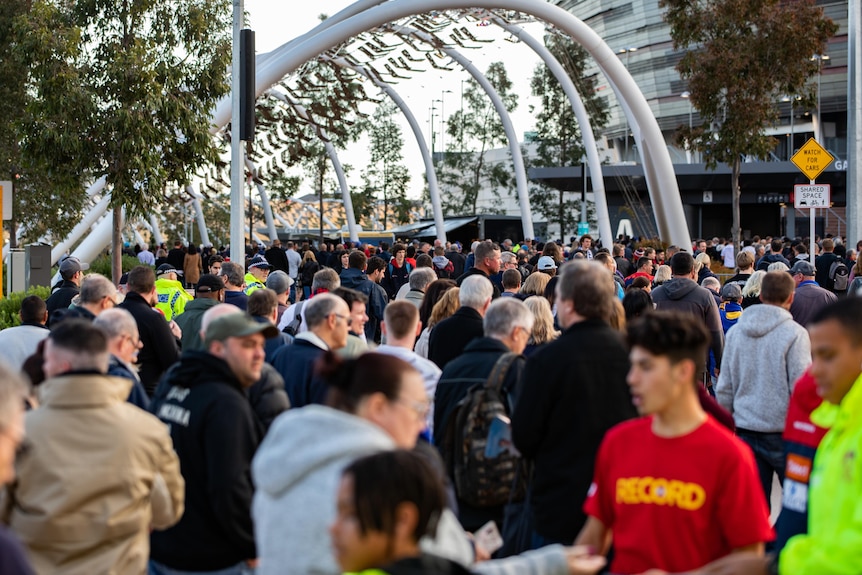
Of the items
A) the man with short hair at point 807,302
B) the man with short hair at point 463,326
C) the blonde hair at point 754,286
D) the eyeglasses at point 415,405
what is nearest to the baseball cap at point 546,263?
the man with short hair at point 807,302

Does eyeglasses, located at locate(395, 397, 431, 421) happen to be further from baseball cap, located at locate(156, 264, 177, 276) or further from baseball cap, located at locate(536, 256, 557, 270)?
baseball cap, located at locate(536, 256, 557, 270)

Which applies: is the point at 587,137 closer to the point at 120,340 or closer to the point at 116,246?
the point at 116,246

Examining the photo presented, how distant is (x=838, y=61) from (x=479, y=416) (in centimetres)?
6243

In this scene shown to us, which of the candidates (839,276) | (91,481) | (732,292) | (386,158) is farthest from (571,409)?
(386,158)

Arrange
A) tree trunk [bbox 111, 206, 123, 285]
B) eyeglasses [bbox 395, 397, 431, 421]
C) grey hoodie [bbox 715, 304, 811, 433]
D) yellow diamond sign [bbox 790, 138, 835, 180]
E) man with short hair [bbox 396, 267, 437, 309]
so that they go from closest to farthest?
eyeglasses [bbox 395, 397, 431, 421] < grey hoodie [bbox 715, 304, 811, 433] < man with short hair [bbox 396, 267, 437, 309] < yellow diamond sign [bbox 790, 138, 835, 180] < tree trunk [bbox 111, 206, 123, 285]

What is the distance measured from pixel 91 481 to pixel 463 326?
4.04 metres

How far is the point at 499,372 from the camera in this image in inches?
226

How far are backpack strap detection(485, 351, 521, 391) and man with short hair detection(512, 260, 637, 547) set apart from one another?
0.71m

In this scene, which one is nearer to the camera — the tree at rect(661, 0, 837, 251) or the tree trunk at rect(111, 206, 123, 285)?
the tree trunk at rect(111, 206, 123, 285)

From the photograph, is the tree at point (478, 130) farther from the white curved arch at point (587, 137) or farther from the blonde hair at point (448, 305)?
the blonde hair at point (448, 305)

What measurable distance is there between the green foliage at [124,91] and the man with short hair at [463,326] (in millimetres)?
10651

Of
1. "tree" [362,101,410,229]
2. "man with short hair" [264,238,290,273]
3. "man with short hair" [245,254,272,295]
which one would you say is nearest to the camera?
"man with short hair" [245,254,272,295]

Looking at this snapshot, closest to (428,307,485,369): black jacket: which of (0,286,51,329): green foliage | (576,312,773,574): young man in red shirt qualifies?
(576,312,773,574): young man in red shirt

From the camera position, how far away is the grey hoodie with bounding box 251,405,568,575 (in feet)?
10.1
